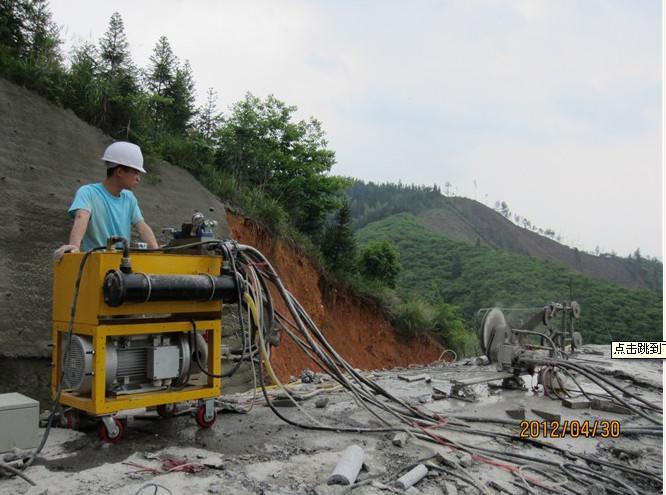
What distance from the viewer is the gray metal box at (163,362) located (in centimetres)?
393

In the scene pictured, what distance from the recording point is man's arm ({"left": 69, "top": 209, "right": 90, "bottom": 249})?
3.97m

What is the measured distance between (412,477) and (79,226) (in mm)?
2894

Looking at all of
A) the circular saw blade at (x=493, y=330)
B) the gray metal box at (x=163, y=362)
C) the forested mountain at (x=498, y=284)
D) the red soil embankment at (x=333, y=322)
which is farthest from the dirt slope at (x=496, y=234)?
the gray metal box at (x=163, y=362)

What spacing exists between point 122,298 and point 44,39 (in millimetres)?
7663

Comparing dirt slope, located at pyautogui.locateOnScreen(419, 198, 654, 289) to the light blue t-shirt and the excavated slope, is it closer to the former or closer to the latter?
the excavated slope

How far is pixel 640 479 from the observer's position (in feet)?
12.5

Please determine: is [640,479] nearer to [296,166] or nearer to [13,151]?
[13,151]

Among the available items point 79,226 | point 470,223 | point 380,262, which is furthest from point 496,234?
point 79,226

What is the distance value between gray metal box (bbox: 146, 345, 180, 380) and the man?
39.6 inches

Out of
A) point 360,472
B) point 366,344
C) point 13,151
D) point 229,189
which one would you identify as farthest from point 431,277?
point 360,472

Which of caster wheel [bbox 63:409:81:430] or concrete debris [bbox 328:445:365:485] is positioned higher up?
caster wheel [bbox 63:409:81:430]

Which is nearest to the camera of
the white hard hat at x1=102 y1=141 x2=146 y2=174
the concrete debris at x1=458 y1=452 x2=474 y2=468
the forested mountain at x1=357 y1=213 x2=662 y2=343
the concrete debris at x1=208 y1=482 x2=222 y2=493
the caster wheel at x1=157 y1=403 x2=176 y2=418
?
the concrete debris at x1=208 y1=482 x2=222 y2=493

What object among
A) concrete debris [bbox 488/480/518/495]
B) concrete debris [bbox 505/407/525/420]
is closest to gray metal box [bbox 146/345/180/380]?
concrete debris [bbox 488/480/518/495]

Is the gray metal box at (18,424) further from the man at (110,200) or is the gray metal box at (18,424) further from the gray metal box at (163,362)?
the man at (110,200)
